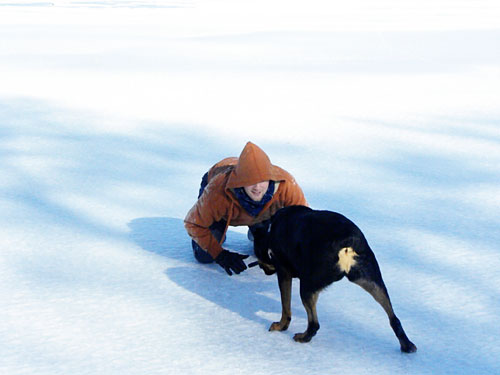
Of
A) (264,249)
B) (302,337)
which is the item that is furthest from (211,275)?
(302,337)

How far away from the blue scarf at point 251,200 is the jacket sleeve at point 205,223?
132mm

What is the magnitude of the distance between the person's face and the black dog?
1.11 feet

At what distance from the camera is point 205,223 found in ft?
9.71

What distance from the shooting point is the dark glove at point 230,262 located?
2908 millimetres

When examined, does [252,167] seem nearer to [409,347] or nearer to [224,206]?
[224,206]

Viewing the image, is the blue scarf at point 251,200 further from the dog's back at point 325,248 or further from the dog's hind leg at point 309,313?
the dog's hind leg at point 309,313

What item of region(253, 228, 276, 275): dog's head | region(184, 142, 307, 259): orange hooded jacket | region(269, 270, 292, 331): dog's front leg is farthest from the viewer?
region(184, 142, 307, 259): orange hooded jacket

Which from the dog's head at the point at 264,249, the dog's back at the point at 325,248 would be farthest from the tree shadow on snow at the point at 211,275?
the dog's back at the point at 325,248

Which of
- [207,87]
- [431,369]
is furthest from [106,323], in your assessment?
[207,87]

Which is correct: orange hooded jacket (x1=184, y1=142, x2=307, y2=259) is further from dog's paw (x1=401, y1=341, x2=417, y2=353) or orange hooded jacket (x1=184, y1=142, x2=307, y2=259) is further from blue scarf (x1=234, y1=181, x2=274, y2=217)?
dog's paw (x1=401, y1=341, x2=417, y2=353)

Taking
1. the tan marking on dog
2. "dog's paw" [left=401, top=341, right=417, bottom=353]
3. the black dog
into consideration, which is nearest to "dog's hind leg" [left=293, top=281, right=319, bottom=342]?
the black dog

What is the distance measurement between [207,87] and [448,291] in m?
5.20

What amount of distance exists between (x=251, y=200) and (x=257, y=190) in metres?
0.08

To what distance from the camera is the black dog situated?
7.24 feet
